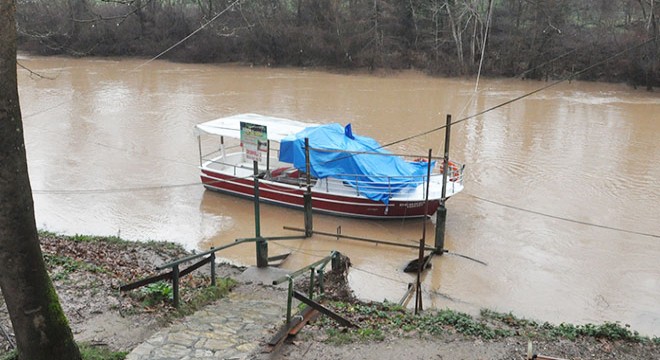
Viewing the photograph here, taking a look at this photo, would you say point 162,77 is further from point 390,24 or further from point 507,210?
point 507,210

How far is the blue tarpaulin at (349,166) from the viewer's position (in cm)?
1560

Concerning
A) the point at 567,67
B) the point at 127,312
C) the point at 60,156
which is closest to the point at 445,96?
the point at 567,67

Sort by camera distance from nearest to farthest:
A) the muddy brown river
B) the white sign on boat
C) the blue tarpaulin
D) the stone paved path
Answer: the stone paved path → the white sign on boat → the muddy brown river → the blue tarpaulin

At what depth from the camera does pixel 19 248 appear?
188 inches

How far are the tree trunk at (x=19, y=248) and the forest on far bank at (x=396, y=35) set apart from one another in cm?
3584

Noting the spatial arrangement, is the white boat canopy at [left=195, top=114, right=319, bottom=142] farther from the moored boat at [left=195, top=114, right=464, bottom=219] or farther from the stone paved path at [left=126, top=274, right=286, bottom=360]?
the stone paved path at [left=126, top=274, right=286, bottom=360]

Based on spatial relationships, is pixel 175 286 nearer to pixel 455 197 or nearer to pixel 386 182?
pixel 386 182

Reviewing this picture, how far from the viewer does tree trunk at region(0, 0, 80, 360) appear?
4.52 meters

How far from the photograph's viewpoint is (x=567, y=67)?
41656 millimetres

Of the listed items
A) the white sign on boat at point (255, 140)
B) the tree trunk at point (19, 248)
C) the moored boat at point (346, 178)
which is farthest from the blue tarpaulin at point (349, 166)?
the tree trunk at point (19, 248)

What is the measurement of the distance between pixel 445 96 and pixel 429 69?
8072 millimetres

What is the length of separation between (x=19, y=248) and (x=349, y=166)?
37.6ft

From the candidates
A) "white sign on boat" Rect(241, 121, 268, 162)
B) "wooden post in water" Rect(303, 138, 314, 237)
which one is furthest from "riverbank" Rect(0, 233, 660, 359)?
"wooden post in water" Rect(303, 138, 314, 237)

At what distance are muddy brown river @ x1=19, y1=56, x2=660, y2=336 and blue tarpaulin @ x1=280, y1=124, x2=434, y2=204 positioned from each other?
1.08 m
